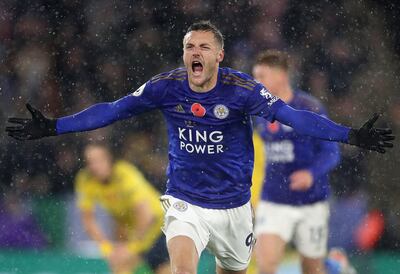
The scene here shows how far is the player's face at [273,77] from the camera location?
7.71 meters

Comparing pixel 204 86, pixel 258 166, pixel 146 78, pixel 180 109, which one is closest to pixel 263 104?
pixel 204 86

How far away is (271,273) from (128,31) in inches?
177

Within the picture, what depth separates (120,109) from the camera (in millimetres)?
5590

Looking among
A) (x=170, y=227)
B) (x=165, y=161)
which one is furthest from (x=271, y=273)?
(x=165, y=161)

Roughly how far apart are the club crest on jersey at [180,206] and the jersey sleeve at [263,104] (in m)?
0.65

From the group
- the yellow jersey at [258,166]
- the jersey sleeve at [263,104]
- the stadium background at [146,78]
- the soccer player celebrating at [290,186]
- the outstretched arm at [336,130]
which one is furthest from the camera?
the stadium background at [146,78]

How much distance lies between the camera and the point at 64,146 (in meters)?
10.4

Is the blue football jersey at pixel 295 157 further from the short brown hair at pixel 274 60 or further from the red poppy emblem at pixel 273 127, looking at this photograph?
the short brown hair at pixel 274 60

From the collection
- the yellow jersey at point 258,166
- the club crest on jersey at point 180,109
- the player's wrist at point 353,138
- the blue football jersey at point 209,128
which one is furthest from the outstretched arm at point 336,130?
the yellow jersey at point 258,166

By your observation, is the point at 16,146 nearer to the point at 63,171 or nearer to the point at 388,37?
the point at 63,171

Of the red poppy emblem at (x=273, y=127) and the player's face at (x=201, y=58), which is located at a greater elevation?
the player's face at (x=201, y=58)

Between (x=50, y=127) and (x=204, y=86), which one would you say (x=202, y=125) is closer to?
(x=204, y=86)

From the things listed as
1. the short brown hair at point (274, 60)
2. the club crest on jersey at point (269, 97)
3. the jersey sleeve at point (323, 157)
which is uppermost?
the short brown hair at point (274, 60)

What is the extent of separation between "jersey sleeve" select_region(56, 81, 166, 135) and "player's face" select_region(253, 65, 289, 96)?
7.39ft
